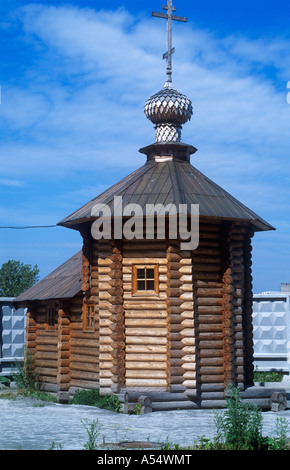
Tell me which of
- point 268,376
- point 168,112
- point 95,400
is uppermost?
point 168,112

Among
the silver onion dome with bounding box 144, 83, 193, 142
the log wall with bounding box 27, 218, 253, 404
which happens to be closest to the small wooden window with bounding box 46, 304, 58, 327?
the log wall with bounding box 27, 218, 253, 404

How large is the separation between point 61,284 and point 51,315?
3.47 feet

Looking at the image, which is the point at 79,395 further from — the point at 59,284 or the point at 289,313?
the point at 289,313

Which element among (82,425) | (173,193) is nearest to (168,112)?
(173,193)

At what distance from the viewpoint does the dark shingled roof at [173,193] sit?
14234 millimetres

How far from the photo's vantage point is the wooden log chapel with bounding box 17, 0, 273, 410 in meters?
13.9

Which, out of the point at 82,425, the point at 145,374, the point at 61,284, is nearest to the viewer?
the point at 82,425

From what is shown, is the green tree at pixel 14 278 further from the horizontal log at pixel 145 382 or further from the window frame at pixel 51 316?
the horizontal log at pixel 145 382

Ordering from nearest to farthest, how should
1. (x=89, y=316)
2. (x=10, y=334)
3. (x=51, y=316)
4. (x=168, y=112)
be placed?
(x=89, y=316) → (x=168, y=112) → (x=51, y=316) → (x=10, y=334)

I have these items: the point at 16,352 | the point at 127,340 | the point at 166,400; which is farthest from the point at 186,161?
the point at 16,352

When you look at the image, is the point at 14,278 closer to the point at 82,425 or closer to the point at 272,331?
the point at 272,331

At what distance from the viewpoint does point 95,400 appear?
14.5 metres

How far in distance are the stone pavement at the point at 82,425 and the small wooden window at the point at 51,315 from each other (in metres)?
3.69

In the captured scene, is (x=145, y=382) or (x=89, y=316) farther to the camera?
(x=89, y=316)
